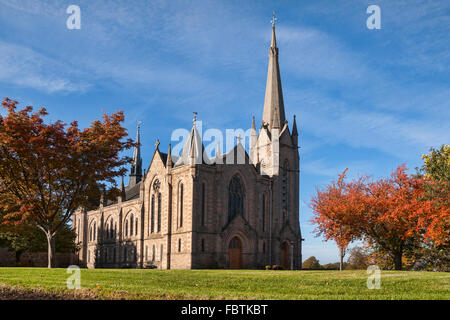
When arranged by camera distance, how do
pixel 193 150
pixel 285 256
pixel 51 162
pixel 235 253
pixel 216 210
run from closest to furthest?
pixel 51 162 → pixel 193 150 → pixel 216 210 → pixel 235 253 → pixel 285 256

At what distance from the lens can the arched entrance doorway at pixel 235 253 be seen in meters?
49.2

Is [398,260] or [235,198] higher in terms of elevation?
[235,198]

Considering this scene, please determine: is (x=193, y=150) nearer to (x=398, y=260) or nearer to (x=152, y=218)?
(x=152, y=218)

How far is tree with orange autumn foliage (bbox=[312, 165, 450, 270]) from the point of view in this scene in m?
28.2

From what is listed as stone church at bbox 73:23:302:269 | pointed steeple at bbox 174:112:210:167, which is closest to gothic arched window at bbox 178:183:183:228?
stone church at bbox 73:23:302:269

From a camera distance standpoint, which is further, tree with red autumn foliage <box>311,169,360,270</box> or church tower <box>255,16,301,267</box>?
church tower <box>255,16,301,267</box>

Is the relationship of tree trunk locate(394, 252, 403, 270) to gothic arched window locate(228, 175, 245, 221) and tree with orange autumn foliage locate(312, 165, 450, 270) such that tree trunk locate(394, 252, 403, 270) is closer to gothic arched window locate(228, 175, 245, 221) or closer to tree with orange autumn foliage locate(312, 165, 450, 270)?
tree with orange autumn foliage locate(312, 165, 450, 270)

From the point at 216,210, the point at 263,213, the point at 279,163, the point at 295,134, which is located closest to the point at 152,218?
the point at 216,210

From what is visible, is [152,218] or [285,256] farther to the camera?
[285,256]

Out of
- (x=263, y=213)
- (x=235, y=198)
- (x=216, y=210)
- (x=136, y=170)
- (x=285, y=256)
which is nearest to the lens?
(x=216, y=210)

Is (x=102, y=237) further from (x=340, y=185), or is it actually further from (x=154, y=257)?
(x=340, y=185)

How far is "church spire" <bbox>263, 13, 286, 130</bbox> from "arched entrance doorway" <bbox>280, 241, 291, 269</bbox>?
15.3m

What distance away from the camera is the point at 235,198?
2010 inches

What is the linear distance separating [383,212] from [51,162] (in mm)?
21960
